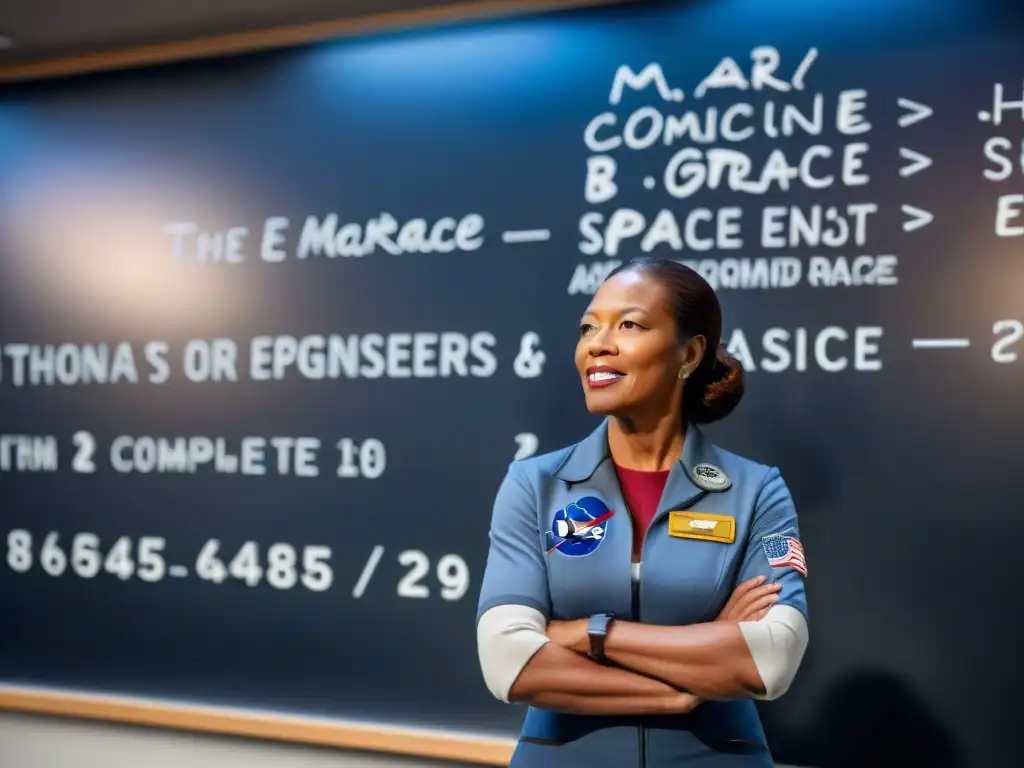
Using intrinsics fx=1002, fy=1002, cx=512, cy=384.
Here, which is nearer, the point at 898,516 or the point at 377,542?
the point at 898,516

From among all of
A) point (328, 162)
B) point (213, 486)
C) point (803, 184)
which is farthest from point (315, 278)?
point (803, 184)

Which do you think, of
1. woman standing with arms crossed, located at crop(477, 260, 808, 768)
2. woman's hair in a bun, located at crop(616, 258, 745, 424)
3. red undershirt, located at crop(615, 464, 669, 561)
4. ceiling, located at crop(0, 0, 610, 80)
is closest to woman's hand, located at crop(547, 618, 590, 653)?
woman standing with arms crossed, located at crop(477, 260, 808, 768)

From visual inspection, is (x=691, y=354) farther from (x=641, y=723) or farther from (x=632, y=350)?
(x=641, y=723)

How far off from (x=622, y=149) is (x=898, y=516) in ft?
3.54

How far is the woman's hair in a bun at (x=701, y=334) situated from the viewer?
1505 mm

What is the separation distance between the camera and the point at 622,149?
8.13 feet

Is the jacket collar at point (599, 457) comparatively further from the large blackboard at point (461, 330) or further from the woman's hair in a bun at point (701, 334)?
the large blackboard at point (461, 330)

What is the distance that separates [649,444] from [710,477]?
0.11 meters

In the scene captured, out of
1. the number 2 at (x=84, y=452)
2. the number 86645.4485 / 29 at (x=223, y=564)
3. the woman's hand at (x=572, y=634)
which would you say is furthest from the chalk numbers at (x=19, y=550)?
the woman's hand at (x=572, y=634)

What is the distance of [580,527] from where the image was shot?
4.76ft

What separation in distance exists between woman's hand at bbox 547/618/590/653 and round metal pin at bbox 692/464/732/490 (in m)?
0.26

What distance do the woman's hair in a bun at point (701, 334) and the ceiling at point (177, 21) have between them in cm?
127

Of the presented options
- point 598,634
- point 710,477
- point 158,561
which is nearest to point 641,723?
point 598,634

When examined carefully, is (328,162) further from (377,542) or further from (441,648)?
(441,648)
